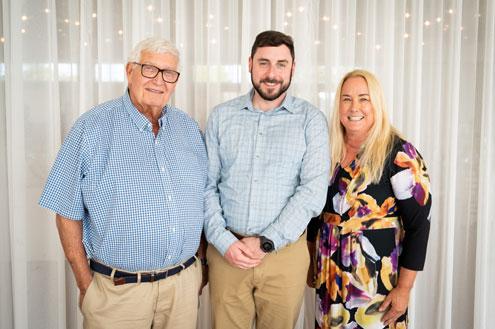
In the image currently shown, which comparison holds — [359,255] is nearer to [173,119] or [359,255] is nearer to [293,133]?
[293,133]

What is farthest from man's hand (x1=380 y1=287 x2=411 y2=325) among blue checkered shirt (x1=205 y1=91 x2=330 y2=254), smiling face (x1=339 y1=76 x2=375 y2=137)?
smiling face (x1=339 y1=76 x2=375 y2=137)

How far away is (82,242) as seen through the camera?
1567mm

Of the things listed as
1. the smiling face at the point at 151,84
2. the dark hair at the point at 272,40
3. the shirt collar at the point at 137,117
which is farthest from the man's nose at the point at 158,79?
the dark hair at the point at 272,40

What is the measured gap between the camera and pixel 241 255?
5.26 ft

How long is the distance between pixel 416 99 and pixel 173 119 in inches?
58.2

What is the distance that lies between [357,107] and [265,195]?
578 mm

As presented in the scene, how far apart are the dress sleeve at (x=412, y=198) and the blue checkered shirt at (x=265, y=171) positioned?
0.31 metres

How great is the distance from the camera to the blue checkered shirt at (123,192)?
148 cm

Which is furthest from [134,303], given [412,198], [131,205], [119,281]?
[412,198]

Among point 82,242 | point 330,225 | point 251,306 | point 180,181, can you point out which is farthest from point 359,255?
point 82,242

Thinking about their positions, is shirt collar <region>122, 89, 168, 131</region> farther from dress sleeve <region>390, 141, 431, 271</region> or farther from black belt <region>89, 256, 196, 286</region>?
dress sleeve <region>390, 141, 431, 271</region>

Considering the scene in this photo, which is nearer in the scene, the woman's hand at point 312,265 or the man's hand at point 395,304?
the man's hand at point 395,304

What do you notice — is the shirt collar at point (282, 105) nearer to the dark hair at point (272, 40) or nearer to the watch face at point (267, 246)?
the dark hair at point (272, 40)

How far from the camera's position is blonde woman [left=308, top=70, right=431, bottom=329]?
1.65 m
